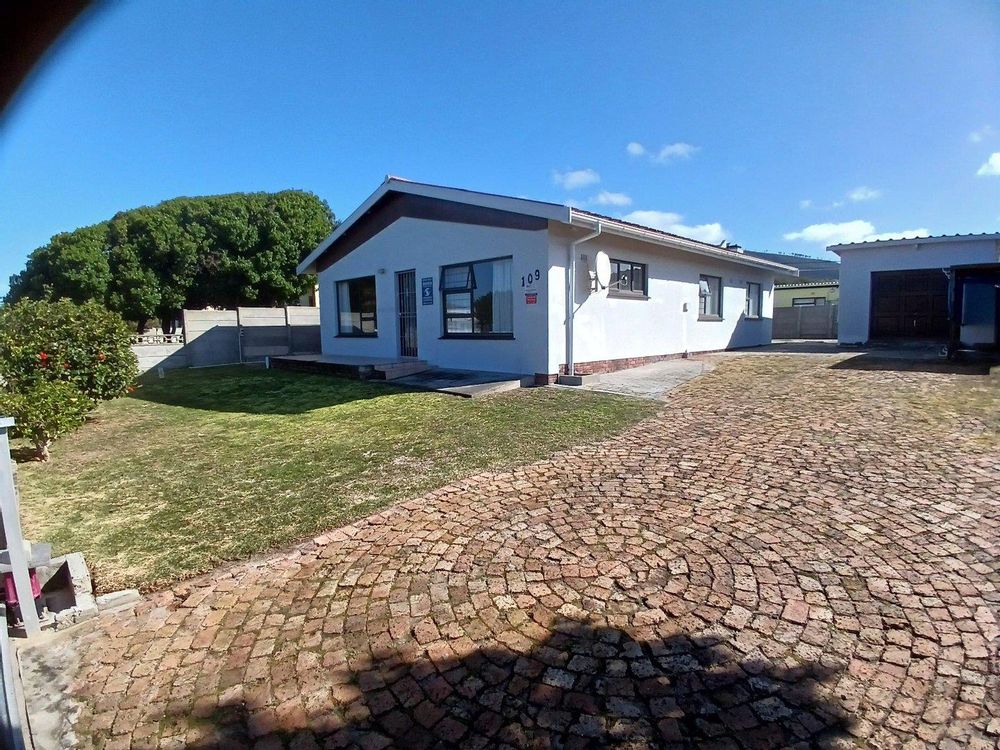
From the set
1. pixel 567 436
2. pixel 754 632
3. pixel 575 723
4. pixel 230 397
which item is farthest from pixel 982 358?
pixel 230 397

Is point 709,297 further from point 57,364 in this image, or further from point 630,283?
point 57,364

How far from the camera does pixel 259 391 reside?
11008 mm

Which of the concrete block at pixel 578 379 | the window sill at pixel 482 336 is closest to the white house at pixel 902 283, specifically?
the concrete block at pixel 578 379

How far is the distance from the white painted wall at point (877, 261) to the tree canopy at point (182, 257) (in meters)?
24.3

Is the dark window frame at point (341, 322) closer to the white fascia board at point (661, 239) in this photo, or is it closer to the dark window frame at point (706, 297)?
the white fascia board at point (661, 239)

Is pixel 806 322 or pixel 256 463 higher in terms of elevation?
pixel 806 322

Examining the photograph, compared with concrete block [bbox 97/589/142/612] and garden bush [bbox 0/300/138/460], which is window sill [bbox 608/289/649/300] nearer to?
garden bush [bbox 0/300/138/460]

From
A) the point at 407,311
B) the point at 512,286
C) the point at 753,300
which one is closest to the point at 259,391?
the point at 407,311

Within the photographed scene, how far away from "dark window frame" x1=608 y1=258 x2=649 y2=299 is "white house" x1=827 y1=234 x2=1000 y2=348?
887cm

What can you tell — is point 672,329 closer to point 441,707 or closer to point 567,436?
point 567,436

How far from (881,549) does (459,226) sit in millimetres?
9754

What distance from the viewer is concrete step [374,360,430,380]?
1162 centimetres

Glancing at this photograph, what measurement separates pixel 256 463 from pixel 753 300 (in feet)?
55.9

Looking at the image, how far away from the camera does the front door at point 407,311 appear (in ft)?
43.5
